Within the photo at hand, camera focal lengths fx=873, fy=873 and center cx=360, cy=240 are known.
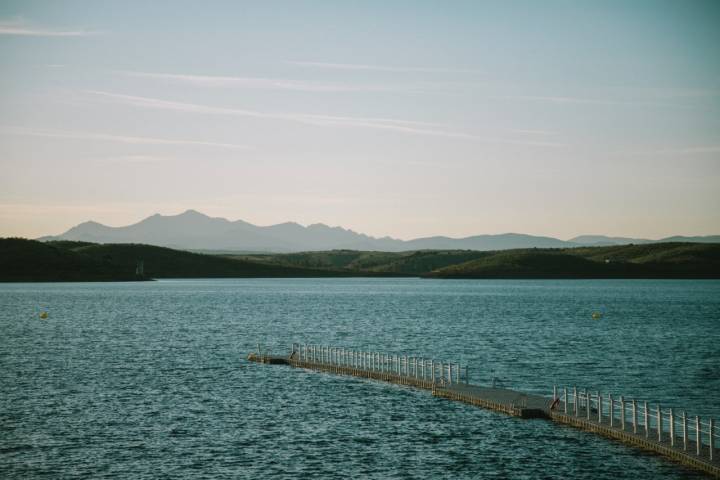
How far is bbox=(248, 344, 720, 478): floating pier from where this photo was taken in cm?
4600

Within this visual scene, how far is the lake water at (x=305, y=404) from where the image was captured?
153ft

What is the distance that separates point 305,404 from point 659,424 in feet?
88.6

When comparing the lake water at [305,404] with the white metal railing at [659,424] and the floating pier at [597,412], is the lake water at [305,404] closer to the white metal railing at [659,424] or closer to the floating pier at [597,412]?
the floating pier at [597,412]

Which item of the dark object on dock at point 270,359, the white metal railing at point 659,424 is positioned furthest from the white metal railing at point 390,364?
the white metal railing at point 659,424

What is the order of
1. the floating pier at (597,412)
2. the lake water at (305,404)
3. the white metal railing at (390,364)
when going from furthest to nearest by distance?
the white metal railing at (390,364), the lake water at (305,404), the floating pier at (597,412)

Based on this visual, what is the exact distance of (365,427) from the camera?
56.7 m

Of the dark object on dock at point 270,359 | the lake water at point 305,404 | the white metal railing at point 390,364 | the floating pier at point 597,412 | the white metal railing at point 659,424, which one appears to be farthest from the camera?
the dark object on dock at point 270,359

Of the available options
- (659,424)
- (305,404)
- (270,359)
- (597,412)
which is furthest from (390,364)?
(659,424)

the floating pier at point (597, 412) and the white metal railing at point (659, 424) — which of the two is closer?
the white metal railing at point (659, 424)

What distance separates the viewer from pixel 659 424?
48312 mm

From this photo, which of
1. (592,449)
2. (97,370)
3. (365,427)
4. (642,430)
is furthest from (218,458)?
(97,370)

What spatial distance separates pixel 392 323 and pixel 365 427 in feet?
326

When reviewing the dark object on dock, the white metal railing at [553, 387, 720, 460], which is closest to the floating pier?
the white metal railing at [553, 387, 720, 460]

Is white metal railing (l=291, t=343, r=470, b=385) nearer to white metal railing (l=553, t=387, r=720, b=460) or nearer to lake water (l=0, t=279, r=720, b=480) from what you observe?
lake water (l=0, t=279, r=720, b=480)
